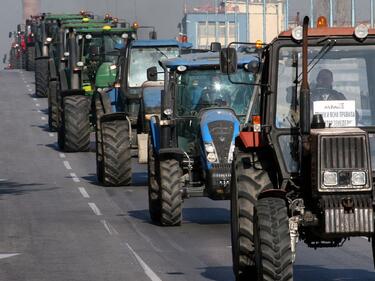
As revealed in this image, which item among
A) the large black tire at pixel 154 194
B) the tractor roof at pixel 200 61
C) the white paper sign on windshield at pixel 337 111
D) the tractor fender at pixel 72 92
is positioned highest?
the tractor roof at pixel 200 61

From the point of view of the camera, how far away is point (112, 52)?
122 feet

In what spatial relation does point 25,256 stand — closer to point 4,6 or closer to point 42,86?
point 42,86

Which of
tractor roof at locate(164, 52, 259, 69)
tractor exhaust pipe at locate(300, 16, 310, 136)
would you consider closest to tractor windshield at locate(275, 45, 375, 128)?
tractor exhaust pipe at locate(300, 16, 310, 136)

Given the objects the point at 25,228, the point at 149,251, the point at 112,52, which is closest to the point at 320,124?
the point at 149,251

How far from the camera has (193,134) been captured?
72.6 feet

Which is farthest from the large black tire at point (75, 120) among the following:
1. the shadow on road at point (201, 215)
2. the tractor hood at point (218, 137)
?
A: the tractor hood at point (218, 137)

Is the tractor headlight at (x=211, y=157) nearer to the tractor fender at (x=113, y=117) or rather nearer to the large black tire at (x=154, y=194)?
the large black tire at (x=154, y=194)

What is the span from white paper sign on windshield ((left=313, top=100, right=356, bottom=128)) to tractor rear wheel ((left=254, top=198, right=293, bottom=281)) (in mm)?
1157

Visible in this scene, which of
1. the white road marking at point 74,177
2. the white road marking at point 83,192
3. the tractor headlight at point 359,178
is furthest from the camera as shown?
the white road marking at point 74,177

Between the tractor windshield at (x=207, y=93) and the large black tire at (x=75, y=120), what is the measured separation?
48.5 feet

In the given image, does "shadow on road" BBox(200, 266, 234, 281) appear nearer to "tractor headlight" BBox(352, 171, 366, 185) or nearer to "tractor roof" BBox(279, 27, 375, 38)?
"tractor roof" BBox(279, 27, 375, 38)

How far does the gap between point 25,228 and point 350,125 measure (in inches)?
367

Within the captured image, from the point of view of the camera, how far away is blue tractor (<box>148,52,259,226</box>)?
21.2 metres

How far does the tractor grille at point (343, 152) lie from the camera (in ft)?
42.4
